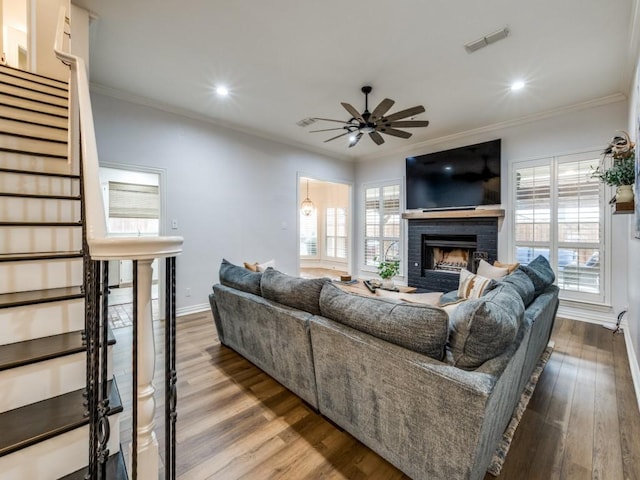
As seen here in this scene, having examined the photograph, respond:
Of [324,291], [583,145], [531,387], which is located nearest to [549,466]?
[531,387]

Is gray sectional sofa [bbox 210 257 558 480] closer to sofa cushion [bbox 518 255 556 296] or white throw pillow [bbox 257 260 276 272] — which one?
sofa cushion [bbox 518 255 556 296]

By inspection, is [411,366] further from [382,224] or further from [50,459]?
[382,224]

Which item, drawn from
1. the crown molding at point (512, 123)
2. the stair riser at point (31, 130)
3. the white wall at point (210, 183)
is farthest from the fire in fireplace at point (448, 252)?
the stair riser at point (31, 130)

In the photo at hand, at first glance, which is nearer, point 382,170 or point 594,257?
point 594,257

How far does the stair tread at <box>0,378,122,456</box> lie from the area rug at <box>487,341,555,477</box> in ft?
6.04

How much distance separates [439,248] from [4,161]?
5.73m

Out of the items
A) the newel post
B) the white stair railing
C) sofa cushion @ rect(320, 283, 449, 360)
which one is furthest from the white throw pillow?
the newel post

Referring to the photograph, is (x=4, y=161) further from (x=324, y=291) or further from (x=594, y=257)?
(x=594, y=257)

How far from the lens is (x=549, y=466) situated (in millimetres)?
1536

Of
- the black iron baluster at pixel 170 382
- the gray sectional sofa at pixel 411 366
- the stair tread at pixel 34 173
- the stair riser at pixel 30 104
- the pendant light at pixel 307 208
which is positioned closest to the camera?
the black iron baluster at pixel 170 382

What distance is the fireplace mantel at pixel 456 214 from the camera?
15.2 ft

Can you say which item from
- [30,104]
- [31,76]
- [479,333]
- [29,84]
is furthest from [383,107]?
[31,76]

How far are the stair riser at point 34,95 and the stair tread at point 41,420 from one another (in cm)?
328

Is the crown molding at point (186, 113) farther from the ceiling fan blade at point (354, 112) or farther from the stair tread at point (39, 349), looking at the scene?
the stair tread at point (39, 349)
